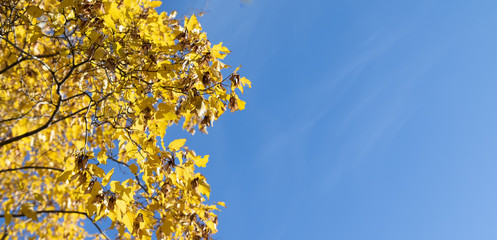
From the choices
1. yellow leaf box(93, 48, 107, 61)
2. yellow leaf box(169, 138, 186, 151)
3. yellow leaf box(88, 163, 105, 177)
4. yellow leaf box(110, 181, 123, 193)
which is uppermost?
yellow leaf box(93, 48, 107, 61)

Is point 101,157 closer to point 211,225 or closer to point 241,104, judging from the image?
point 241,104

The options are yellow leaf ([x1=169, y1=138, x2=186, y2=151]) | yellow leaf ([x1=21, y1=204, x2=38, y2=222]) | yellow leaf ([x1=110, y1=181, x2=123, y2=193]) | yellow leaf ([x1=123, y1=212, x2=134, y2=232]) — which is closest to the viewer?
yellow leaf ([x1=21, y1=204, x2=38, y2=222])

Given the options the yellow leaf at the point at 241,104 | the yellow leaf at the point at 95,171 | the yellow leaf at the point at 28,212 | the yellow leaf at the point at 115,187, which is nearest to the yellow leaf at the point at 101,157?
the yellow leaf at the point at 95,171

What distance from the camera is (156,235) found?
383cm

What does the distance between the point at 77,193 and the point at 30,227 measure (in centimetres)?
523

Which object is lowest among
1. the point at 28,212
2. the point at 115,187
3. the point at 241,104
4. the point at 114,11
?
the point at 28,212

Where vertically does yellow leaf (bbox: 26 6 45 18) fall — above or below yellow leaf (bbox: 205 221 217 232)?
above

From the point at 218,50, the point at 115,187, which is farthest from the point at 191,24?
the point at 115,187

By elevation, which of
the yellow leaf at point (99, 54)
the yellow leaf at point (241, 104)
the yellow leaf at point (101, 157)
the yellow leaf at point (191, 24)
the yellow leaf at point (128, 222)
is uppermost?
the yellow leaf at point (191, 24)

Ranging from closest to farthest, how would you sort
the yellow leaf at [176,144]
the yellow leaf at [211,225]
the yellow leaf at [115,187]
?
1. the yellow leaf at [115,187]
2. the yellow leaf at [176,144]
3. the yellow leaf at [211,225]

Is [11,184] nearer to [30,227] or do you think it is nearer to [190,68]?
[30,227]

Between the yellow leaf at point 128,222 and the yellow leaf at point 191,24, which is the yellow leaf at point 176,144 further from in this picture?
the yellow leaf at point 191,24

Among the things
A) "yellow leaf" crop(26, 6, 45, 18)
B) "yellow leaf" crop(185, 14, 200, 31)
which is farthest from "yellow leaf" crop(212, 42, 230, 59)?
"yellow leaf" crop(26, 6, 45, 18)

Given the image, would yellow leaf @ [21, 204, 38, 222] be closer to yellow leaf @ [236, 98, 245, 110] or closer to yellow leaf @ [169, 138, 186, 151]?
yellow leaf @ [169, 138, 186, 151]
